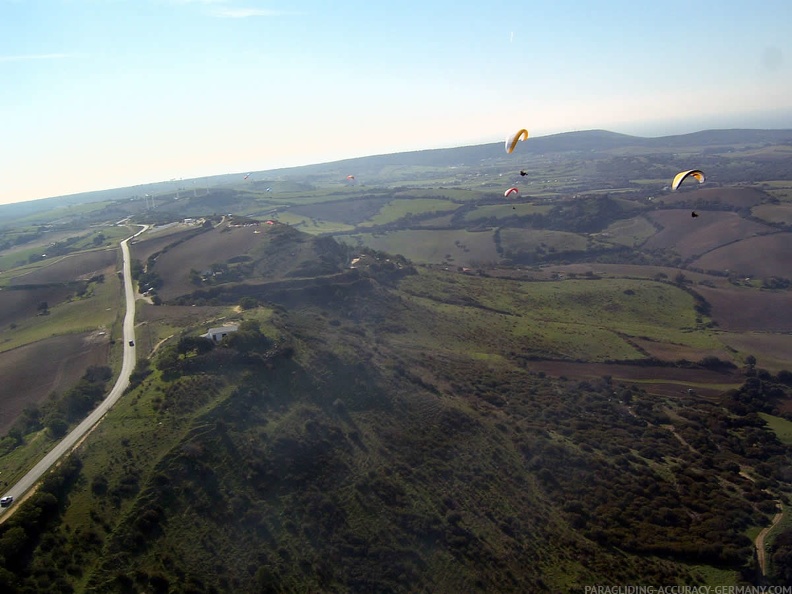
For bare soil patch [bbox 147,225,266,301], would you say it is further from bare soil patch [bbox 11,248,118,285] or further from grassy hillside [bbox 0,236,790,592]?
grassy hillside [bbox 0,236,790,592]

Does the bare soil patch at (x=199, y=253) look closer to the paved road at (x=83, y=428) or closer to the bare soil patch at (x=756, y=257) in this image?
the paved road at (x=83, y=428)

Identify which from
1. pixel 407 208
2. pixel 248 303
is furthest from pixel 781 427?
pixel 407 208

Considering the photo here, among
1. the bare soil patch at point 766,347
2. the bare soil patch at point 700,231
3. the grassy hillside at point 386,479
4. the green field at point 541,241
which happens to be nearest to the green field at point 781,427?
the grassy hillside at point 386,479

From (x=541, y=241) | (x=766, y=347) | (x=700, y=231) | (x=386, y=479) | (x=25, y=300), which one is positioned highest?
(x=25, y=300)

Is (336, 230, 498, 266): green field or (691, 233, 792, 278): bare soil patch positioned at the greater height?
(336, 230, 498, 266): green field

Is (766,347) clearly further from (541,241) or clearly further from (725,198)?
(725,198)

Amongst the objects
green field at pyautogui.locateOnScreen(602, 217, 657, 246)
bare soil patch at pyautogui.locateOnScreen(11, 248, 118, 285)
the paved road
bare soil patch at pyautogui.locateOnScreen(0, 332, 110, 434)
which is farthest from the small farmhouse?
green field at pyautogui.locateOnScreen(602, 217, 657, 246)

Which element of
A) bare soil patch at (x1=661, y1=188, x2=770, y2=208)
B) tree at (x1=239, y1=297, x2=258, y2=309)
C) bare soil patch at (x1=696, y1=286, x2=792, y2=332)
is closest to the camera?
tree at (x1=239, y1=297, x2=258, y2=309)

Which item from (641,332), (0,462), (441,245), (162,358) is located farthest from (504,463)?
(441,245)
